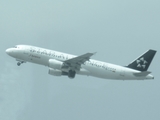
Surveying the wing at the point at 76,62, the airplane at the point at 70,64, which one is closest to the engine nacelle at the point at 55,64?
the airplane at the point at 70,64

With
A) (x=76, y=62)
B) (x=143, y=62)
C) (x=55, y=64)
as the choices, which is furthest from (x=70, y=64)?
(x=143, y=62)

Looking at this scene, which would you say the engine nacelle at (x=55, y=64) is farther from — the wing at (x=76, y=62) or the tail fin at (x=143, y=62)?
the tail fin at (x=143, y=62)

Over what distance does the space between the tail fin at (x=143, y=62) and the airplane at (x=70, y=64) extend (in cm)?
174

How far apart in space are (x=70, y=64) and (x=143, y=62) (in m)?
16.0

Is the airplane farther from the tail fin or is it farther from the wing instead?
the tail fin

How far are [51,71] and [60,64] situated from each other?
156 inches

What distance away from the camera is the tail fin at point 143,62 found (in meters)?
89.0

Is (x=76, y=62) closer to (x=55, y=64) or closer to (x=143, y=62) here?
(x=55, y=64)

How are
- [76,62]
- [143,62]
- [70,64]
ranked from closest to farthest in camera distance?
[76,62]
[70,64]
[143,62]

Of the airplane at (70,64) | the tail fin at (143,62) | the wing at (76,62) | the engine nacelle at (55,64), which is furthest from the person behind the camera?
the tail fin at (143,62)

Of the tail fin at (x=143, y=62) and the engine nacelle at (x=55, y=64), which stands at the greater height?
the tail fin at (x=143, y=62)

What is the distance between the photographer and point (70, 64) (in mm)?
83312

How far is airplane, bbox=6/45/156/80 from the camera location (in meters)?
83.1

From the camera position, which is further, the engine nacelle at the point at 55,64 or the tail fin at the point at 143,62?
the tail fin at the point at 143,62
